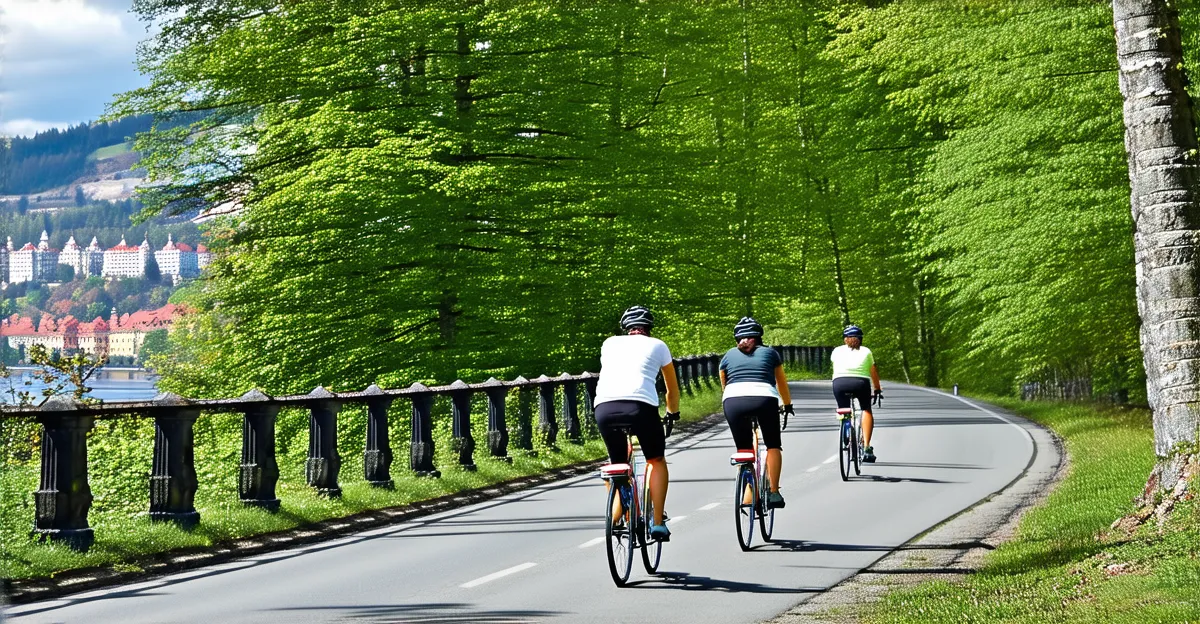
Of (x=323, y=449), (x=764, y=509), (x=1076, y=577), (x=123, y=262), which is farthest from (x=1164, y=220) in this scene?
(x=123, y=262)

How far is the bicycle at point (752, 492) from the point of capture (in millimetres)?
13188

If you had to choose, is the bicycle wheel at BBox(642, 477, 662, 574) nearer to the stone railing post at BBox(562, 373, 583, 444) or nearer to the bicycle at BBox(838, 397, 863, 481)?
the bicycle at BBox(838, 397, 863, 481)

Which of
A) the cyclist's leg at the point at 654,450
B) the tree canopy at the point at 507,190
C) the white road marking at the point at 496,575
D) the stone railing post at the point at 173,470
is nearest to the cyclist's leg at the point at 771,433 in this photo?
the cyclist's leg at the point at 654,450

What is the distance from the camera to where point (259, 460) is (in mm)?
15875

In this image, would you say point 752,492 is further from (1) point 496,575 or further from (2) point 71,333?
(2) point 71,333

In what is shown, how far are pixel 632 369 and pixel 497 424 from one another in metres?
12.0

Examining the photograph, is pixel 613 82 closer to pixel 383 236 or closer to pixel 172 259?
pixel 383 236

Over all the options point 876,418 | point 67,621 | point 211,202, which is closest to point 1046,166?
point 876,418

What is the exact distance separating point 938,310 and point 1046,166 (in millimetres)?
32575

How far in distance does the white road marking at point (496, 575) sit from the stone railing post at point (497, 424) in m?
10.2

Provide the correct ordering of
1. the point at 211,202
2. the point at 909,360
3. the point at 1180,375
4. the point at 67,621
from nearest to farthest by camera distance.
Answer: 1. the point at 67,621
2. the point at 1180,375
3. the point at 211,202
4. the point at 909,360

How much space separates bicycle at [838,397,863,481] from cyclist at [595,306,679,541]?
8.69 metres

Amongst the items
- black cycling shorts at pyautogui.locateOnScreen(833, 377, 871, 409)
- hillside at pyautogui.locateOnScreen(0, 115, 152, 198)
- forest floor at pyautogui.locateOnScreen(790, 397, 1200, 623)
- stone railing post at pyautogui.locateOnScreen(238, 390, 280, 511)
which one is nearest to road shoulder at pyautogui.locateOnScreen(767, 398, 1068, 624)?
forest floor at pyautogui.locateOnScreen(790, 397, 1200, 623)

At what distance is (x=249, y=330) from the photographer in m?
34.5
